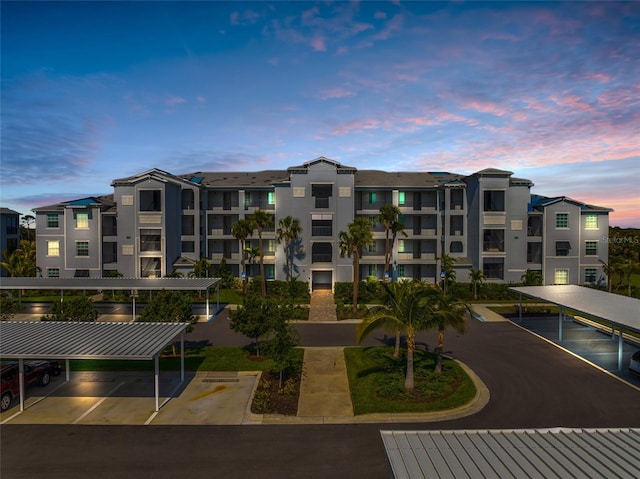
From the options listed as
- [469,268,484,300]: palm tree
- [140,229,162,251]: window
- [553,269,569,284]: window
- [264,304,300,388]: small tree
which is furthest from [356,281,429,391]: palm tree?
[553,269,569,284]: window

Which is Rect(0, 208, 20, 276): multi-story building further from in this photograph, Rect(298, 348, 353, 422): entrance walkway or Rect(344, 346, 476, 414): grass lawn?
Rect(344, 346, 476, 414): grass lawn

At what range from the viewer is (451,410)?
705 inches

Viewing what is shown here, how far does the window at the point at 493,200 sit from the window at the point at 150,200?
41175 mm

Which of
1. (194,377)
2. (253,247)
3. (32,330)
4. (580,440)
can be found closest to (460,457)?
(580,440)

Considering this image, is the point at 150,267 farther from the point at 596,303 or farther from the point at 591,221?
the point at 591,221

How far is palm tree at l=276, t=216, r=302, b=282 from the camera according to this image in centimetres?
4794

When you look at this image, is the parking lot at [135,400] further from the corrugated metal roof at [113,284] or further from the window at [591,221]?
the window at [591,221]

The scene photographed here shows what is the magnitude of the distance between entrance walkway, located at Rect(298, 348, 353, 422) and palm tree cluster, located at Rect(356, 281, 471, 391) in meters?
3.20

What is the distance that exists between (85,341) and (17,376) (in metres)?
3.55

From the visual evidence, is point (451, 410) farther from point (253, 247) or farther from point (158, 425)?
point (253, 247)

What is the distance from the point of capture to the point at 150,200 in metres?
50.6

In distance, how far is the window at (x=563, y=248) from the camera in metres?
50.6

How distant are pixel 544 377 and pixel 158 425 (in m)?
19.8

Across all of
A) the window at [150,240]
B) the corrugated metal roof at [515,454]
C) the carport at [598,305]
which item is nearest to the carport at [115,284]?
the window at [150,240]
